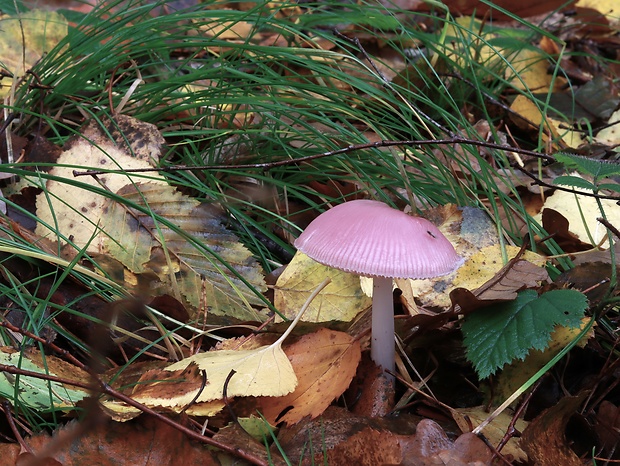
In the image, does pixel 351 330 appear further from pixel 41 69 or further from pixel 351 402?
pixel 41 69

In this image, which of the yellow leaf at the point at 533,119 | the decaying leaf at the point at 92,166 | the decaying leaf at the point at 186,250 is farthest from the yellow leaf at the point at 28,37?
the yellow leaf at the point at 533,119

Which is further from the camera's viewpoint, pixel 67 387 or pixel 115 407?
pixel 67 387

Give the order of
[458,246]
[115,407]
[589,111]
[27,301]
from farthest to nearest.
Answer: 1. [589,111]
2. [458,246]
3. [27,301]
4. [115,407]

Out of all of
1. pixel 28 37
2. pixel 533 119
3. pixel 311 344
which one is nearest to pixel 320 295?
pixel 311 344

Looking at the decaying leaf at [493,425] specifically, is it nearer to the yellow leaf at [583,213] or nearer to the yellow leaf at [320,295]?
the yellow leaf at [320,295]

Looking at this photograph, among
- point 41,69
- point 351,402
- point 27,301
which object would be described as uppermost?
point 41,69

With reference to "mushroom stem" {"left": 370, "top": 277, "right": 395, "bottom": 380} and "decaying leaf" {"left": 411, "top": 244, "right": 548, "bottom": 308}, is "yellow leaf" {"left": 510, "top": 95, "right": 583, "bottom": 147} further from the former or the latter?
"mushroom stem" {"left": 370, "top": 277, "right": 395, "bottom": 380}

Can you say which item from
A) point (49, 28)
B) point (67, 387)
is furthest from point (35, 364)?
point (49, 28)
